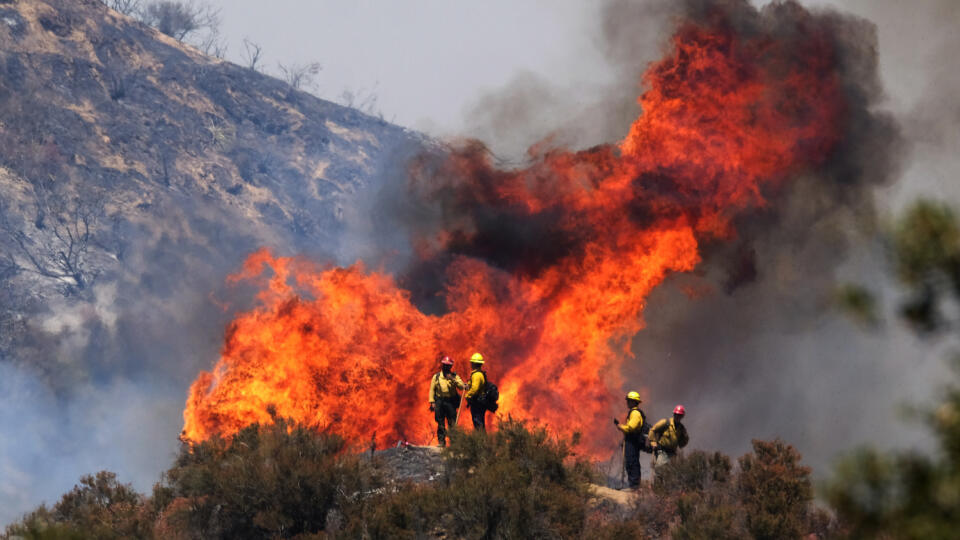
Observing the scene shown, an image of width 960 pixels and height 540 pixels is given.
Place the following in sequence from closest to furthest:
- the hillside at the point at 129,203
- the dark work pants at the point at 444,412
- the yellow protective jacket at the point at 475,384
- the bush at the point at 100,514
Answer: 1. the bush at the point at 100,514
2. the yellow protective jacket at the point at 475,384
3. the dark work pants at the point at 444,412
4. the hillside at the point at 129,203

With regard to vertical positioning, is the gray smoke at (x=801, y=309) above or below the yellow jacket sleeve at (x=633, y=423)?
above

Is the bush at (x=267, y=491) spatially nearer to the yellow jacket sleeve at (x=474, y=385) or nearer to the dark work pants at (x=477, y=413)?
the yellow jacket sleeve at (x=474, y=385)

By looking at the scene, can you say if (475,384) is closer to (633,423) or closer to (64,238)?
(633,423)

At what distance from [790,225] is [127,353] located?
103 ft

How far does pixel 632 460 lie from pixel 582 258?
280 inches

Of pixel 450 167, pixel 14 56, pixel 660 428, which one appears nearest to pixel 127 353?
pixel 14 56

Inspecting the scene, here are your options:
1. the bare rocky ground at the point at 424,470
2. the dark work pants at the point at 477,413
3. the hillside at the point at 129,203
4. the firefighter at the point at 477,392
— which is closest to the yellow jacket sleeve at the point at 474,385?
the firefighter at the point at 477,392

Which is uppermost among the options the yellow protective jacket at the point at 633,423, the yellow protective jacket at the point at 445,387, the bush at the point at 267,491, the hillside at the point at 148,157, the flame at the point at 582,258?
the hillside at the point at 148,157

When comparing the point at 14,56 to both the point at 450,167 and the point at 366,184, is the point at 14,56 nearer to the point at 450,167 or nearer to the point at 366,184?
the point at 366,184

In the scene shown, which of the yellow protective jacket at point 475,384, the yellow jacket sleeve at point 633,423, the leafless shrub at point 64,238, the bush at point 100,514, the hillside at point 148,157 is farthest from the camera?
the hillside at point 148,157

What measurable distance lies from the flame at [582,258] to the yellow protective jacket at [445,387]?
10.2ft

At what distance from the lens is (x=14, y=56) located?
2281 inches

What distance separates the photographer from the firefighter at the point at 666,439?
58.0 ft

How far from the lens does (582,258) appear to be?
78.8 ft
